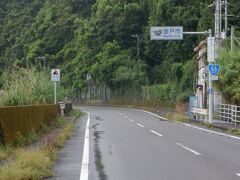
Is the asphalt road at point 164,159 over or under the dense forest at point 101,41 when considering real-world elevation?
under

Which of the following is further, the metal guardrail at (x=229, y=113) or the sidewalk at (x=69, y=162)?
the metal guardrail at (x=229, y=113)

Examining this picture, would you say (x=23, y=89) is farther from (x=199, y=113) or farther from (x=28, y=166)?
(x=199, y=113)

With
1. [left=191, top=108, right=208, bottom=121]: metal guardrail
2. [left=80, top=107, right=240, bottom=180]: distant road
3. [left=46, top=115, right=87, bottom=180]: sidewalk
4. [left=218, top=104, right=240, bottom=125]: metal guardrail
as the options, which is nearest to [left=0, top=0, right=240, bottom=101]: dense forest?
[left=191, top=108, right=208, bottom=121]: metal guardrail

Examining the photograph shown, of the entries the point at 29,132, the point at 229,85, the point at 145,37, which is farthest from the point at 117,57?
the point at 29,132

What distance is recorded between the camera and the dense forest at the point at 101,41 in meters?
71.9

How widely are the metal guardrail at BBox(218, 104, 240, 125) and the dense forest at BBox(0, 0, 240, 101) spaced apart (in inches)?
1247

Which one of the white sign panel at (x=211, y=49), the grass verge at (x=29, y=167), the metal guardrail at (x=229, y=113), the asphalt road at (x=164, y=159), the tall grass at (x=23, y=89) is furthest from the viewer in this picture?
the white sign panel at (x=211, y=49)

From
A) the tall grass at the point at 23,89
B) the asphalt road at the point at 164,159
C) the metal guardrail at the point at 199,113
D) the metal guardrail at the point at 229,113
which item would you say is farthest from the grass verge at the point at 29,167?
the metal guardrail at the point at 199,113

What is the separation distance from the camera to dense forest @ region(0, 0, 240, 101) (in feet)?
236

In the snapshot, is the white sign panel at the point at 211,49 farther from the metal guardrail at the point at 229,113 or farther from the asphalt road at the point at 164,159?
the asphalt road at the point at 164,159

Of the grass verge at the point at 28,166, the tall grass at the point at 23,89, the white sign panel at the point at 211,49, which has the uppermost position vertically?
the white sign panel at the point at 211,49

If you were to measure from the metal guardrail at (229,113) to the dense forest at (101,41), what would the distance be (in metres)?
31.7

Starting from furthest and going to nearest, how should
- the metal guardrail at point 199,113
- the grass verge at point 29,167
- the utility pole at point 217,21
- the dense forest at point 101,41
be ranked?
the dense forest at point 101,41 → the metal guardrail at point 199,113 → the utility pole at point 217,21 → the grass verge at point 29,167

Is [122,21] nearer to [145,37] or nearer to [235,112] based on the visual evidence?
[145,37]
